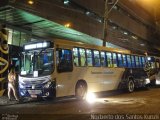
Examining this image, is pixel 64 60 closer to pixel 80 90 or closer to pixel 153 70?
pixel 80 90

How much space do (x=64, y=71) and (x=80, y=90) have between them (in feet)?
5.98

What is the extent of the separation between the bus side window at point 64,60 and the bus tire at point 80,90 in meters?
1.21

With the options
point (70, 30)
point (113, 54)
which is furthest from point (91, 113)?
point (70, 30)

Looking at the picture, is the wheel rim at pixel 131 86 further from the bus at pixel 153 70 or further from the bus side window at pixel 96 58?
the bus side window at pixel 96 58

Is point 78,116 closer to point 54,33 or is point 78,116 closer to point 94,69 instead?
point 94,69

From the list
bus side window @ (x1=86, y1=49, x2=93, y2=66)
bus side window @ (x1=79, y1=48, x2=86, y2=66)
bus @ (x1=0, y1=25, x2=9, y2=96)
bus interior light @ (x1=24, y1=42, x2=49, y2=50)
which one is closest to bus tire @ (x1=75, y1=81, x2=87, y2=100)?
bus side window @ (x1=79, y1=48, x2=86, y2=66)

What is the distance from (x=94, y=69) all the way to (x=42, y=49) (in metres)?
4.14

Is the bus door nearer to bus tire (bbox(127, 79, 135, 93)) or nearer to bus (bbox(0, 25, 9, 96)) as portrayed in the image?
bus (bbox(0, 25, 9, 96))

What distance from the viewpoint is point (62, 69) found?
16.1 metres

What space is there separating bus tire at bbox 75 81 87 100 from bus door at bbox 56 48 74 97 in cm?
63

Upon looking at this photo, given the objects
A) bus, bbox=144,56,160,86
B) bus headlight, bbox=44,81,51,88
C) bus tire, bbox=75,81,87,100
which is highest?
bus, bbox=144,56,160,86

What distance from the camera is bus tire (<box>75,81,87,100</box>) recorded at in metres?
17.3

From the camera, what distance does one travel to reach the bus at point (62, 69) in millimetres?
15773

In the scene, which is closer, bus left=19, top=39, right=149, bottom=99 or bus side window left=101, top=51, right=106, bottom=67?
bus left=19, top=39, right=149, bottom=99
